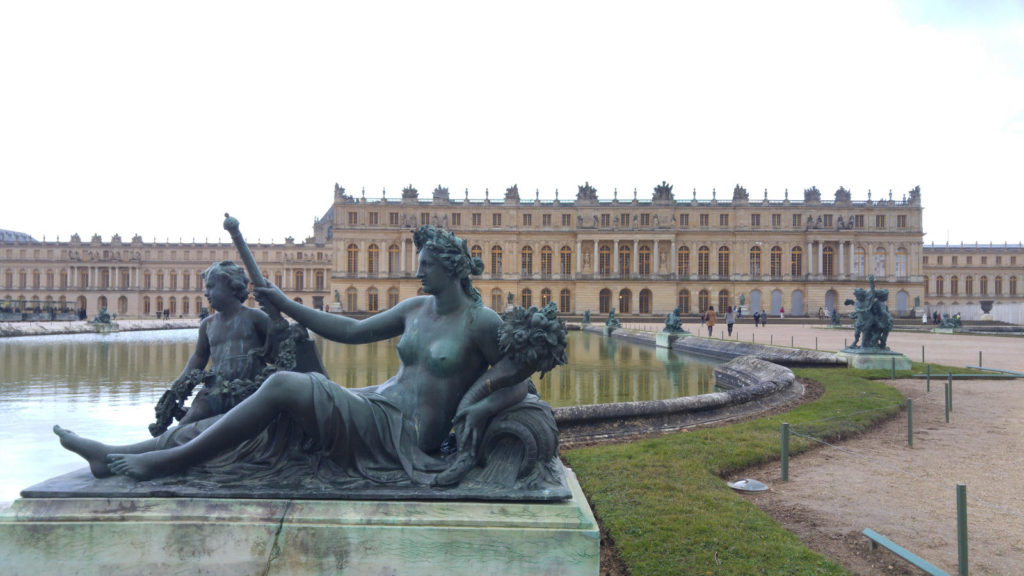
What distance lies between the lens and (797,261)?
206 ft

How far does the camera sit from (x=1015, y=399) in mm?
9812

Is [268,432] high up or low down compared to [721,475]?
up

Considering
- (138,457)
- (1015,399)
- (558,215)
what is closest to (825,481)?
(138,457)

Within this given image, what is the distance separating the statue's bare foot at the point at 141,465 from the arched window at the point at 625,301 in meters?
61.6

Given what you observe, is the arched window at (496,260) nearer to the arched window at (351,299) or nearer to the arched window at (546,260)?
the arched window at (546,260)

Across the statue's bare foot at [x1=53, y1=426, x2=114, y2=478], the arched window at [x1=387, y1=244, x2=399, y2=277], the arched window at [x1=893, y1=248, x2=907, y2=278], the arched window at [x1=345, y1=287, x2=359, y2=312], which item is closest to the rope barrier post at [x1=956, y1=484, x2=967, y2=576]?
the statue's bare foot at [x1=53, y1=426, x2=114, y2=478]

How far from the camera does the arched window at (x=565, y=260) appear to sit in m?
63.9

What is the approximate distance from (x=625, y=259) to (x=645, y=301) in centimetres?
489

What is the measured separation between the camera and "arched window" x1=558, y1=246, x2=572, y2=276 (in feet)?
210

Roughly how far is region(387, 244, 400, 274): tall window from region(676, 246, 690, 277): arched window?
96.4ft

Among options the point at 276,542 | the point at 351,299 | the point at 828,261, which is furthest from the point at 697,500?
the point at 828,261

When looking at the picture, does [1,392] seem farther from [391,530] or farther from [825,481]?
[825,481]

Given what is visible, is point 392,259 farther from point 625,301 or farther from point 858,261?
point 858,261

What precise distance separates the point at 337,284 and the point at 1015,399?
59303 mm
